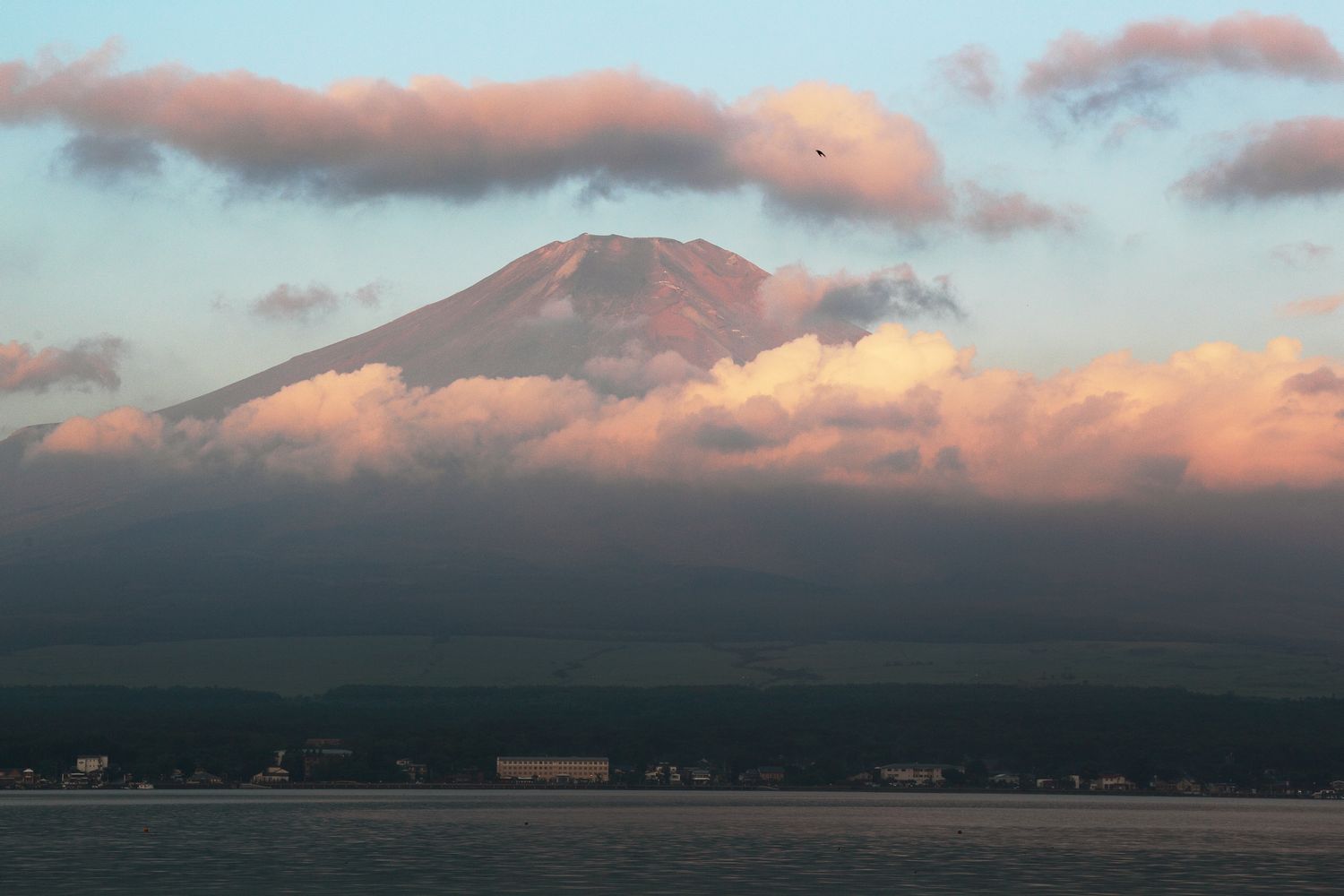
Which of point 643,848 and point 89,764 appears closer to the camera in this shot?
point 643,848

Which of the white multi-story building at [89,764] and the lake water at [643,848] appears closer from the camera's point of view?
the lake water at [643,848]

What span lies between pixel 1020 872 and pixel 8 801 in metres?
99.5

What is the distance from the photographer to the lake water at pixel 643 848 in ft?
240

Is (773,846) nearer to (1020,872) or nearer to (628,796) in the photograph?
(1020,872)

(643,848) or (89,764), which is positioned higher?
(89,764)

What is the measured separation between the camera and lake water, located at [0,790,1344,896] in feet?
240

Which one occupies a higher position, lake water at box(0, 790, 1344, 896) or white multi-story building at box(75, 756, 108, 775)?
white multi-story building at box(75, 756, 108, 775)

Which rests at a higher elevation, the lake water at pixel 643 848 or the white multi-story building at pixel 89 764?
the white multi-story building at pixel 89 764

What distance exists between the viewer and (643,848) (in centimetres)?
9294

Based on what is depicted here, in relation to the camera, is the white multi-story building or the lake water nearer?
the lake water

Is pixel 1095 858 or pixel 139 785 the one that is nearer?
pixel 1095 858

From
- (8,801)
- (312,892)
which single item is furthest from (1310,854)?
(8,801)

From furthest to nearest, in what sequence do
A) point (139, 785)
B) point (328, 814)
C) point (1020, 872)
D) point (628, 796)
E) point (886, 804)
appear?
point (139, 785)
point (628, 796)
point (886, 804)
point (328, 814)
point (1020, 872)

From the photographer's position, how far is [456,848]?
91.6 meters
